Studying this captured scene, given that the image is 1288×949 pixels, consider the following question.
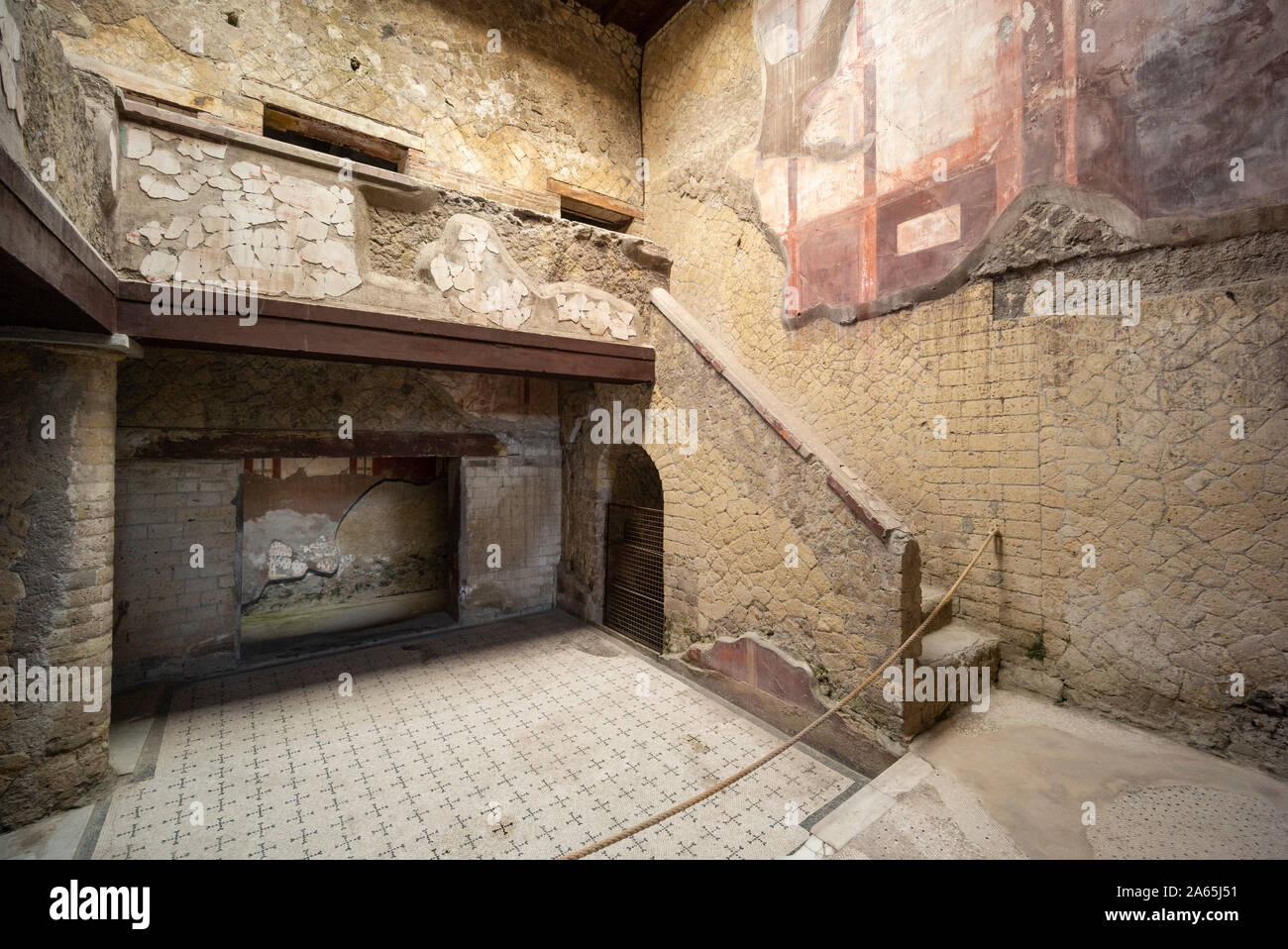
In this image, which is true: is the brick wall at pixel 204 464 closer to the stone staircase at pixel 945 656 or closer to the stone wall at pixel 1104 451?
the stone wall at pixel 1104 451

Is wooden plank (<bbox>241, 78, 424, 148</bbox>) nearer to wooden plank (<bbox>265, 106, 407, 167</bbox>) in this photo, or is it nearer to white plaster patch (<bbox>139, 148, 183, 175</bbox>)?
wooden plank (<bbox>265, 106, 407, 167</bbox>)

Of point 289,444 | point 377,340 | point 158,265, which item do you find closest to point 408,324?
point 377,340

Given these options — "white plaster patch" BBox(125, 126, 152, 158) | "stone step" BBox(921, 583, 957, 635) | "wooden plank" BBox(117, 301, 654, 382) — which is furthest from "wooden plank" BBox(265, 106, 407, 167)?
"stone step" BBox(921, 583, 957, 635)

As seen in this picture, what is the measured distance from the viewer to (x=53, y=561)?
2971 millimetres

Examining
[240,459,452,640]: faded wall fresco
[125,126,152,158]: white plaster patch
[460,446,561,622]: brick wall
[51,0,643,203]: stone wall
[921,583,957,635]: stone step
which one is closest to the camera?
[125,126,152,158]: white plaster patch

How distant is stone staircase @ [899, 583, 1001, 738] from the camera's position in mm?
3283

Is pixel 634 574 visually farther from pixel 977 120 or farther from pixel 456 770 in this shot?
pixel 977 120

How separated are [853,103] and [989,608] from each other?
4571mm

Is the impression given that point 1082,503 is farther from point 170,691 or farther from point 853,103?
point 170,691

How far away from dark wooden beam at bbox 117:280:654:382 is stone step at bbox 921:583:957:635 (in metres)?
3.08

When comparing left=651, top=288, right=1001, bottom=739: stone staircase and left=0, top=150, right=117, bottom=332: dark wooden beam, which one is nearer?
left=0, top=150, right=117, bottom=332: dark wooden beam

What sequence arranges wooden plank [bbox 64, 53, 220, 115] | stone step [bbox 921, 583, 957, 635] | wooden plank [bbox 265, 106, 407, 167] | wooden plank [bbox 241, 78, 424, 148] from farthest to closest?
wooden plank [bbox 265, 106, 407, 167] → wooden plank [bbox 241, 78, 424, 148] → wooden plank [bbox 64, 53, 220, 115] → stone step [bbox 921, 583, 957, 635]

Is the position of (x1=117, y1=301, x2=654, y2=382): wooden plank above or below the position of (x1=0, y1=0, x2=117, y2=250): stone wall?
below

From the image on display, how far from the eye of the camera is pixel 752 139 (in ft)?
19.1
